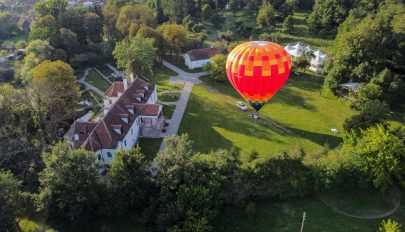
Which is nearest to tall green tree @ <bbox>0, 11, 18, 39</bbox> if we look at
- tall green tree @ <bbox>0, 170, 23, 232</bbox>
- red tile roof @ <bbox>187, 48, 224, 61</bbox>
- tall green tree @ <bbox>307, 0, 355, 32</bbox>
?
red tile roof @ <bbox>187, 48, 224, 61</bbox>

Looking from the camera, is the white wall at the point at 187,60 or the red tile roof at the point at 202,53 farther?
the red tile roof at the point at 202,53

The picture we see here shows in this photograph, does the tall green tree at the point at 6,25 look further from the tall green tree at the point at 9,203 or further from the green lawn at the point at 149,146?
the tall green tree at the point at 9,203

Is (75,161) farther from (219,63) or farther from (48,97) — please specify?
(219,63)

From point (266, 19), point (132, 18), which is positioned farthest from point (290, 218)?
point (266, 19)

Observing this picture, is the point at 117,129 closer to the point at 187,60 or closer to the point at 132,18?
the point at 187,60

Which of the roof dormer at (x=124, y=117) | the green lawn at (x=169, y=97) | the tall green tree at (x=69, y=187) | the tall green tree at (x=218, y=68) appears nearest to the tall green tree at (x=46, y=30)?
the green lawn at (x=169, y=97)

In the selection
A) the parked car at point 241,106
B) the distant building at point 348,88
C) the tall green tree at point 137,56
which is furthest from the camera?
the tall green tree at point 137,56

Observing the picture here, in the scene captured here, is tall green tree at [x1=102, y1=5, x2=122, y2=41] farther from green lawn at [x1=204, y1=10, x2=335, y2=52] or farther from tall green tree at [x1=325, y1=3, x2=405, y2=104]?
tall green tree at [x1=325, y1=3, x2=405, y2=104]
